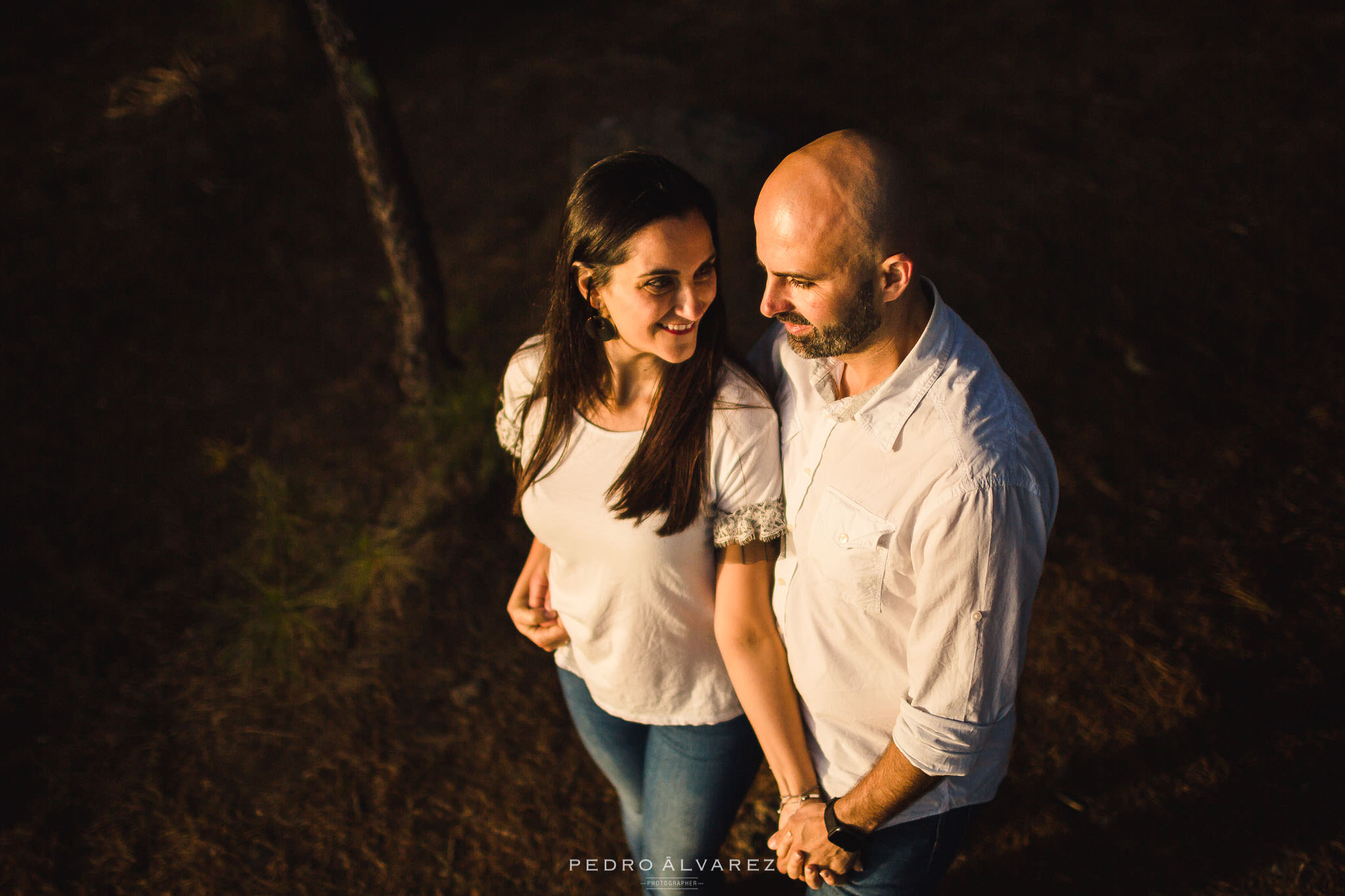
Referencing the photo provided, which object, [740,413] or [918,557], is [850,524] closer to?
[918,557]

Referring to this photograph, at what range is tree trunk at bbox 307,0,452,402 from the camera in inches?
114

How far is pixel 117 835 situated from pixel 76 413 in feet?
7.22

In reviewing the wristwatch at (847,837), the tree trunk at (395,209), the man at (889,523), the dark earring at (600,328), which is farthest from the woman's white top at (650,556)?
the tree trunk at (395,209)

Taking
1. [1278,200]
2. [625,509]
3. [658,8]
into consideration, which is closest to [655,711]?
[625,509]

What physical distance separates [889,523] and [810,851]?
80 cm

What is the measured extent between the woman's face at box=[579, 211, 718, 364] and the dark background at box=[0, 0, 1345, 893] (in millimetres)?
1896

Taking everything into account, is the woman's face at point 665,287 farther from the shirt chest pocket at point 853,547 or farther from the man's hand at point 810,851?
the man's hand at point 810,851

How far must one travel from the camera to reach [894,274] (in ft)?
5.13

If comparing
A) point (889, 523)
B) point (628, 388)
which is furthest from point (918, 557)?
point (628, 388)

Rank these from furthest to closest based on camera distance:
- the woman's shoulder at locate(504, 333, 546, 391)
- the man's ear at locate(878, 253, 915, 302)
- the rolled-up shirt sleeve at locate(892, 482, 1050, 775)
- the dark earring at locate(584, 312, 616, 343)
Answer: the woman's shoulder at locate(504, 333, 546, 391) < the dark earring at locate(584, 312, 616, 343) < the man's ear at locate(878, 253, 915, 302) < the rolled-up shirt sleeve at locate(892, 482, 1050, 775)

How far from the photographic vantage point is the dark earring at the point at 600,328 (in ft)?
6.22

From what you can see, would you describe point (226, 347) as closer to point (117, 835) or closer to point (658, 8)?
point (117, 835)

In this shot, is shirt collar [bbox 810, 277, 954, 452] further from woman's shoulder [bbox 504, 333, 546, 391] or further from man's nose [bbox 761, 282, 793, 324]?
woman's shoulder [bbox 504, 333, 546, 391]

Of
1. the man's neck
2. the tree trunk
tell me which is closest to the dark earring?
the man's neck
